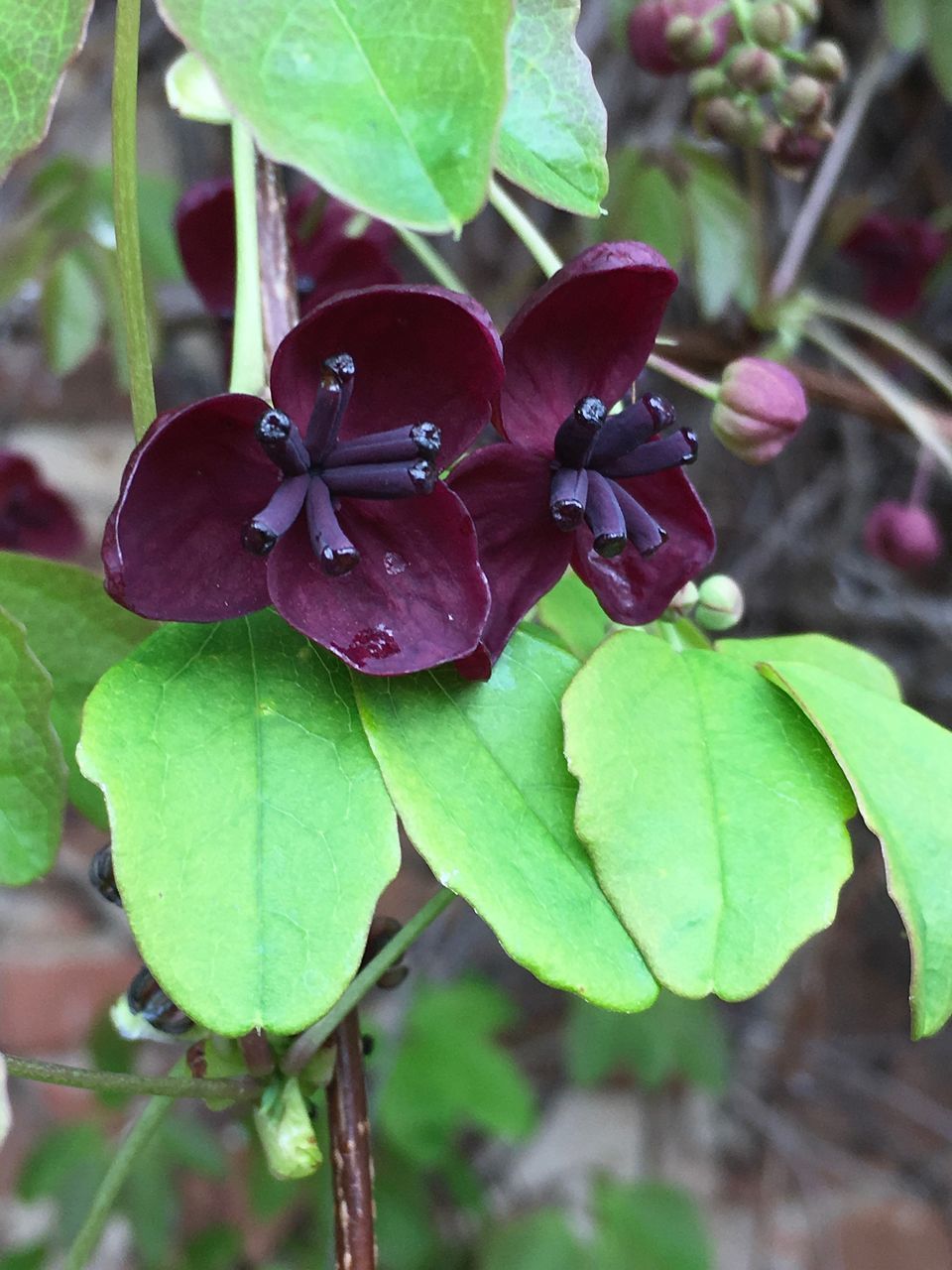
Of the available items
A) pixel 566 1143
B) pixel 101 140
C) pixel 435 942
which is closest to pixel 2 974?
pixel 435 942

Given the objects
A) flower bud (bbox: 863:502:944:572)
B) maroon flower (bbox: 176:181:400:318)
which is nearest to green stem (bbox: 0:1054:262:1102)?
maroon flower (bbox: 176:181:400:318)

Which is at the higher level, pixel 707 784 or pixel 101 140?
pixel 707 784

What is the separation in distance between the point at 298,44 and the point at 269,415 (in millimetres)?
92

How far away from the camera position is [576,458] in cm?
36

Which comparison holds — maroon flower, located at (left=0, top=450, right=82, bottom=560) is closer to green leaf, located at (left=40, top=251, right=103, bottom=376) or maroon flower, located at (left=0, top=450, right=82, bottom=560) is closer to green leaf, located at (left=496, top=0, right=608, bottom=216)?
green leaf, located at (left=40, top=251, right=103, bottom=376)

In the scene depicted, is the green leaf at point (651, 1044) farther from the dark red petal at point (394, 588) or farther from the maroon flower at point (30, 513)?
the dark red petal at point (394, 588)

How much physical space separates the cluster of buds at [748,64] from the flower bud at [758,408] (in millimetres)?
238

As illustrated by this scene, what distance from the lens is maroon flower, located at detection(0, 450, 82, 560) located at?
27.8 inches

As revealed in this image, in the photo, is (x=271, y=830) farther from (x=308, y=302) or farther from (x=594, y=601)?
→ (x=308, y=302)

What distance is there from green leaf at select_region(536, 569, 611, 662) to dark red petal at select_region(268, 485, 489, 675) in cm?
7

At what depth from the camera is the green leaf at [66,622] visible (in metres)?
0.38

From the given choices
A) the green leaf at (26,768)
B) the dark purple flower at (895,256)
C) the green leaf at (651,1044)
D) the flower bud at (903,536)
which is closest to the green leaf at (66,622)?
the green leaf at (26,768)

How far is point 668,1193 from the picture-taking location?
4.25 feet

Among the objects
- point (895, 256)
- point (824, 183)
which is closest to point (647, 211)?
point (824, 183)
